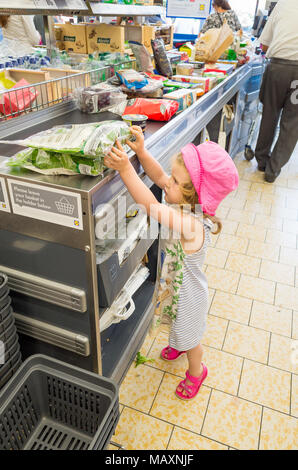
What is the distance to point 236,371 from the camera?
6.50 ft

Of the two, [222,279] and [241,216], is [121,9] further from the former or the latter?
[241,216]

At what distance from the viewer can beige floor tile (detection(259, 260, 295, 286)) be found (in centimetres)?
267

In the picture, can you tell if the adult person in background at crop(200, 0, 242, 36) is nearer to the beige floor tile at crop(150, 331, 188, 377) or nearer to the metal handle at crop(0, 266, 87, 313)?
the beige floor tile at crop(150, 331, 188, 377)

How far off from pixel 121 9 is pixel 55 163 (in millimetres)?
1535

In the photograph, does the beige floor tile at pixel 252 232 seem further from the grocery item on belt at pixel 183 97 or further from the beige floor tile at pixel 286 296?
the grocery item on belt at pixel 183 97

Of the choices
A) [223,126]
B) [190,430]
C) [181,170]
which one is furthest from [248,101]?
[190,430]

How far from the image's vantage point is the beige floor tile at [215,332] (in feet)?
7.03

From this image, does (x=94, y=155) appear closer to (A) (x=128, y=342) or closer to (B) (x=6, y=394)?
(B) (x=6, y=394)

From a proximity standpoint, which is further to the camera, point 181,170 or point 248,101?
point 248,101

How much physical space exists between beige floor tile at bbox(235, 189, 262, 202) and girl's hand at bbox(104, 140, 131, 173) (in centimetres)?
280

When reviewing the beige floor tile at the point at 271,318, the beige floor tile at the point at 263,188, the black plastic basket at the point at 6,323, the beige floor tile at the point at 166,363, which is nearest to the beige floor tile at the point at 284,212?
the beige floor tile at the point at 263,188

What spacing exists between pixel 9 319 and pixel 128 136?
2.54 ft

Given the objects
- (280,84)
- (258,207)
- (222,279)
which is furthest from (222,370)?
(280,84)

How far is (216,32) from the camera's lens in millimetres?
3064
